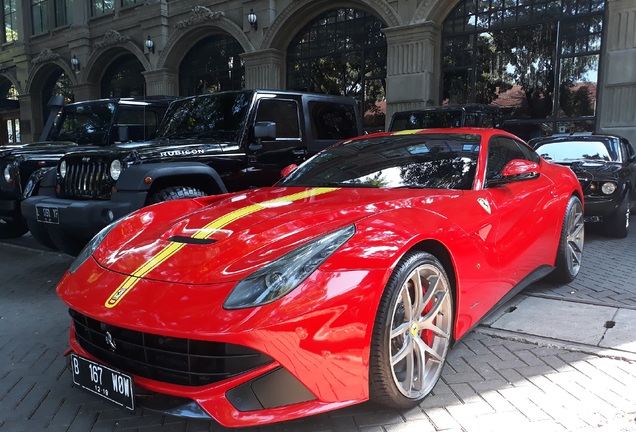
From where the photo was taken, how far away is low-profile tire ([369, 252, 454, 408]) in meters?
Answer: 2.18

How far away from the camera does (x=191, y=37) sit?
17.2 meters

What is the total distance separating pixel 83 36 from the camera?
20.1m

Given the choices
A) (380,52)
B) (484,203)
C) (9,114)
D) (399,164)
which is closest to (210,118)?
(399,164)

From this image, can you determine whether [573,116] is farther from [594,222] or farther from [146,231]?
[146,231]

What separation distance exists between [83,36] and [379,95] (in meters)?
13.3

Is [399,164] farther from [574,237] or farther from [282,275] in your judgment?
[574,237]

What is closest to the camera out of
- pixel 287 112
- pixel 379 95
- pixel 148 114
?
pixel 287 112

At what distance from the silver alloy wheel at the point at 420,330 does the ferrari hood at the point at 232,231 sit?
16.5 inches

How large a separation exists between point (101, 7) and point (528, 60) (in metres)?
16.6

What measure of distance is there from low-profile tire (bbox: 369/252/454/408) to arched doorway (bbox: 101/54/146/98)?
63.3ft

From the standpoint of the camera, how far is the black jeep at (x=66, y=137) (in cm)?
614

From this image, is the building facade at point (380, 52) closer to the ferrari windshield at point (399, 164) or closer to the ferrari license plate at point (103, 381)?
the ferrari windshield at point (399, 164)

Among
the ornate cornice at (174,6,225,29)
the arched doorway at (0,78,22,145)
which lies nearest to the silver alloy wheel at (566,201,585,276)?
A: the ornate cornice at (174,6,225,29)

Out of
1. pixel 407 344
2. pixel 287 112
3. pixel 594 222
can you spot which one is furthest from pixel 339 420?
pixel 594 222
